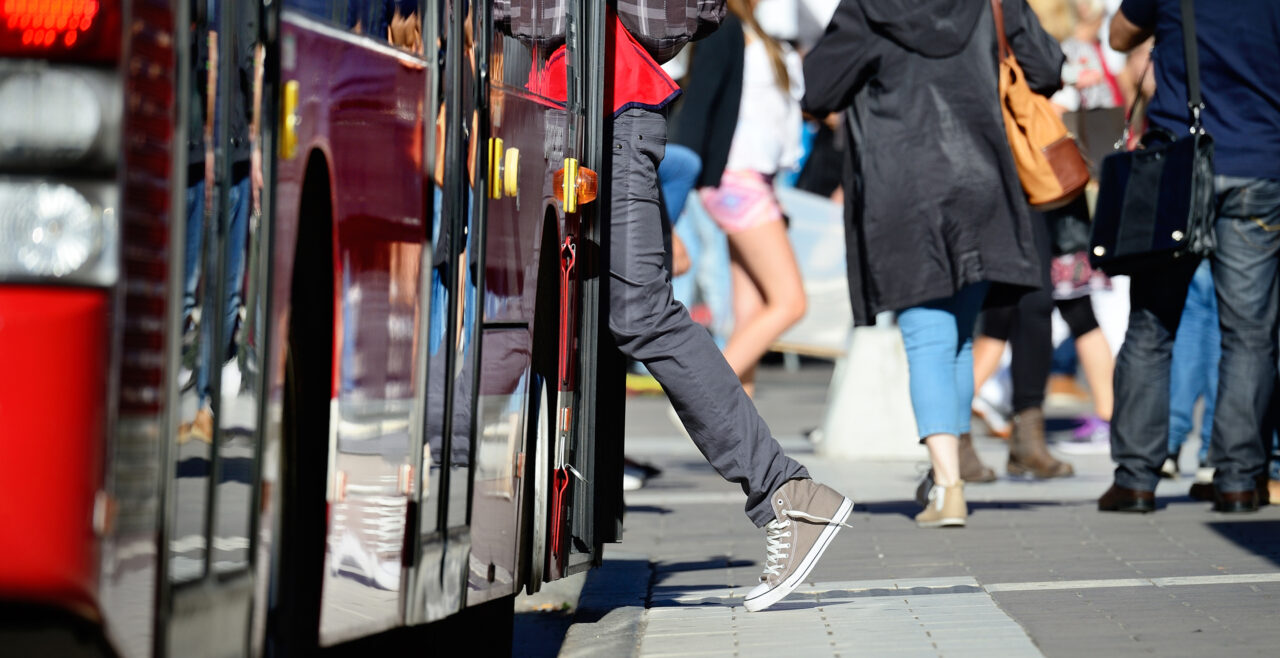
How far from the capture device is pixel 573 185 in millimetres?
4293

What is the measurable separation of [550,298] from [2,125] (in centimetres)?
209

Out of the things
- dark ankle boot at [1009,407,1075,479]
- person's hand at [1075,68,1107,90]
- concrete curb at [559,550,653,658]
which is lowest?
concrete curb at [559,550,653,658]

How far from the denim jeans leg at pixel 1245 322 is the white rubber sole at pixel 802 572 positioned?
2.66m

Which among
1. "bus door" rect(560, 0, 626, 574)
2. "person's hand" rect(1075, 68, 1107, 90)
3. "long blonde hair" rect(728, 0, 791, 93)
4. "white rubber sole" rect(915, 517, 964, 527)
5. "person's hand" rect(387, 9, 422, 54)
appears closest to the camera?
"person's hand" rect(387, 9, 422, 54)

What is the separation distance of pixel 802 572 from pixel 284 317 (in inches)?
82.3

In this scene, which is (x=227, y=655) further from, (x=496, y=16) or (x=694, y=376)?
(x=694, y=376)

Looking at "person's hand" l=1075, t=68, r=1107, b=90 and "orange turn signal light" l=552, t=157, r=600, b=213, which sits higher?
"person's hand" l=1075, t=68, r=1107, b=90

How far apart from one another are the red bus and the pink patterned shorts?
4289 millimetres

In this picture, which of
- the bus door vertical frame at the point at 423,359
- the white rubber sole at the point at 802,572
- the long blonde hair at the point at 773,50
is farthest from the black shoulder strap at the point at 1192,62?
the bus door vertical frame at the point at 423,359

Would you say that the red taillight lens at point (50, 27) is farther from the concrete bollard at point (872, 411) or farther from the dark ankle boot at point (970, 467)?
the concrete bollard at point (872, 411)

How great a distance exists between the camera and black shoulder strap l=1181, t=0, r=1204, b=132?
6863 millimetres

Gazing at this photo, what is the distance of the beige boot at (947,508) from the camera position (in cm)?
655

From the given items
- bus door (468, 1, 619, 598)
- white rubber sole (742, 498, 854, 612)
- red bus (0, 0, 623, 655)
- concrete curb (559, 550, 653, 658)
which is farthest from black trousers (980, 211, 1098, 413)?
red bus (0, 0, 623, 655)

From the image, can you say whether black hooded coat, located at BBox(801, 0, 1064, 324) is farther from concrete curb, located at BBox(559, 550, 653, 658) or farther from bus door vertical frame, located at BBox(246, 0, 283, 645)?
bus door vertical frame, located at BBox(246, 0, 283, 645)
